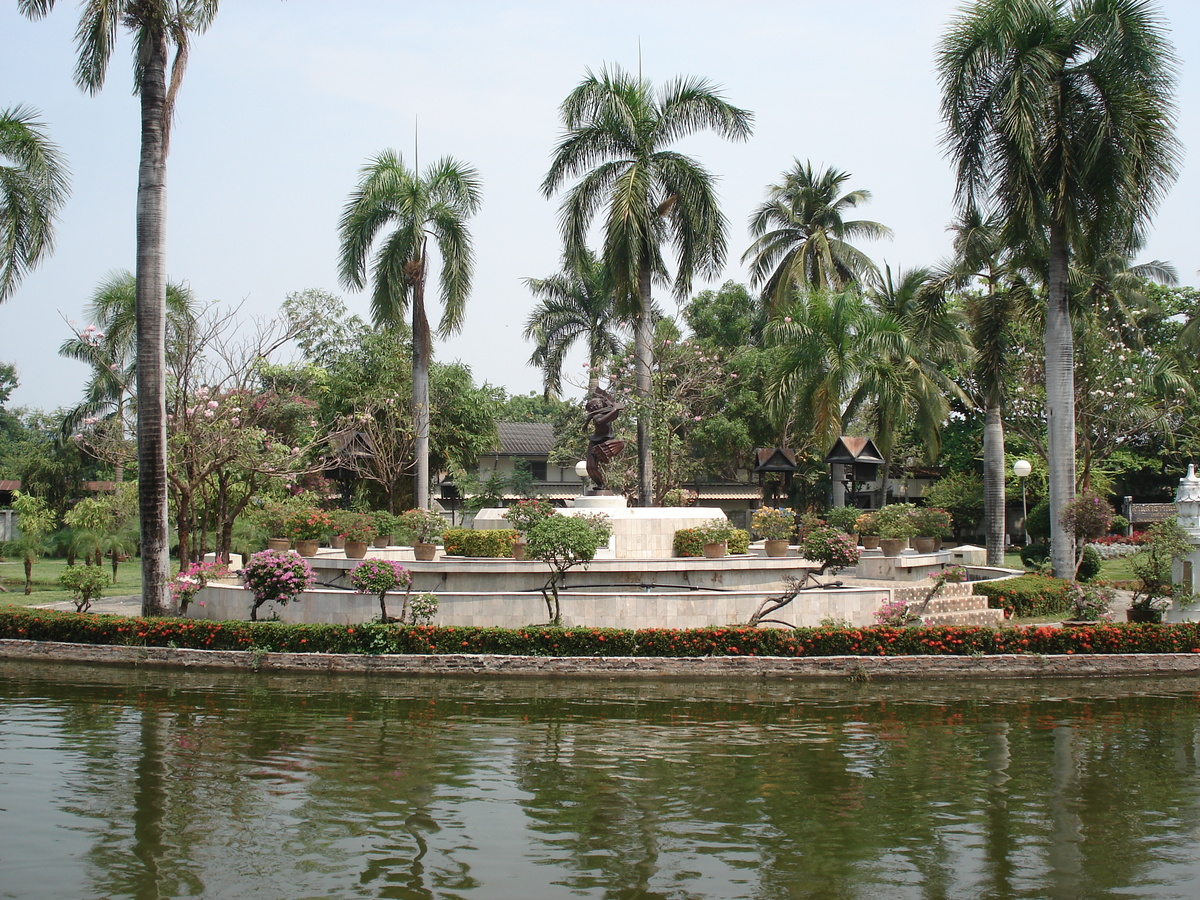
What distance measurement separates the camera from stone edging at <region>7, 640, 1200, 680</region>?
49.0 feet

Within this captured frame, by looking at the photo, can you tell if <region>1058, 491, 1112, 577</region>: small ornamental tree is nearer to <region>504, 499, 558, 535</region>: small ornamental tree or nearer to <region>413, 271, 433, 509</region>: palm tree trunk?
<region>504, 499, 558, 535</region>: small ornamental tree

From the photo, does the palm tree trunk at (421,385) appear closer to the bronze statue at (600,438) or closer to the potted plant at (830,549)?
the bronze statue at (600,438)

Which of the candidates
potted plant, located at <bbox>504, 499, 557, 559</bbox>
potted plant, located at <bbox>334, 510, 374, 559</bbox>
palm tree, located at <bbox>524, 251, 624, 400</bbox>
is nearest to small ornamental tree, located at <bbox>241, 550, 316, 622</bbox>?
potted plant, located at <bbox>334, 510, 374, 559</bbox>

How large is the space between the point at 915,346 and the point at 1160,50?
1004 centimetres

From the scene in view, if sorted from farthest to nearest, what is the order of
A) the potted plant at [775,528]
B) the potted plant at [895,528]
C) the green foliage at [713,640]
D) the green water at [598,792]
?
the potted plant at [895,528] < the potted plant at [775,528] < the green foliage at [713,640] < the green water at [598,792]

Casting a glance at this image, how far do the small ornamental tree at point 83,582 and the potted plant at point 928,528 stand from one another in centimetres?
1724

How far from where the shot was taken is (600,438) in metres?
25.0

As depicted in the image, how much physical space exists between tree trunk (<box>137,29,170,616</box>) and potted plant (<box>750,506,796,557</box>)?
11.9m

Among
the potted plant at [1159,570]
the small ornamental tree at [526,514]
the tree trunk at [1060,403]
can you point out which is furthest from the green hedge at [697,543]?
the potted plant at [1159,570]

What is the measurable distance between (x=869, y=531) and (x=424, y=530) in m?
10.1

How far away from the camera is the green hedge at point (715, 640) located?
15.2 meters

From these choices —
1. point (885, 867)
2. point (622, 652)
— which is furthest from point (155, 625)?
point (885, 867)

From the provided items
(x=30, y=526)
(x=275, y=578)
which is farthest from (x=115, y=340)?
(x=275, y=578)

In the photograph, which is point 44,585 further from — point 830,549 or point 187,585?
point 830,549
